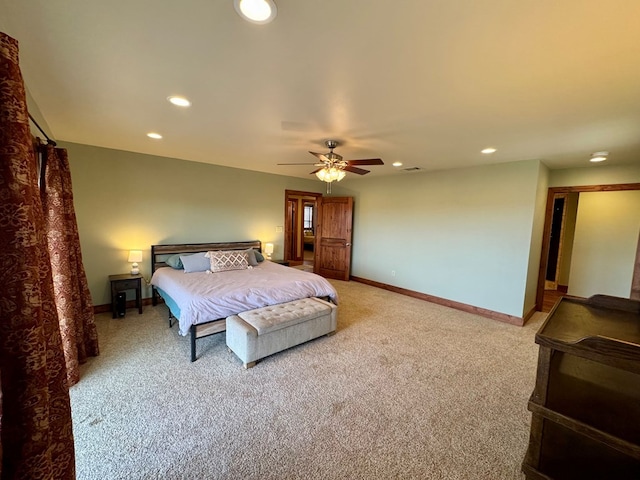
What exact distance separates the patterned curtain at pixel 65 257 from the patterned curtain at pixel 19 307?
1.68 metres

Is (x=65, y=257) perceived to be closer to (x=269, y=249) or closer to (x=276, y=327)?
(x=276, y=327)

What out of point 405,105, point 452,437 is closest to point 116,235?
point 405,105

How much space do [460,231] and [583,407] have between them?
3.79 metres

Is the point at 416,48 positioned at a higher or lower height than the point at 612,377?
higher

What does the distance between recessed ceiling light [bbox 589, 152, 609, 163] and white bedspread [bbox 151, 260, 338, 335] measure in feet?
12.8

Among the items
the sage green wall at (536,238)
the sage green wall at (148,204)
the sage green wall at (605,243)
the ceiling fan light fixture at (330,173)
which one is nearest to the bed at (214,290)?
the sage green wall at (148,204)

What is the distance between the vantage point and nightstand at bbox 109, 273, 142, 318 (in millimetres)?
3818

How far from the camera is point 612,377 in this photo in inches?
49.8

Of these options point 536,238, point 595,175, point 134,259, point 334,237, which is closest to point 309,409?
point 134,259

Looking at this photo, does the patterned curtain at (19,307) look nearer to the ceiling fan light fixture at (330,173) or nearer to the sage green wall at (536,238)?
the ceiling fan light fixture at (330,173)

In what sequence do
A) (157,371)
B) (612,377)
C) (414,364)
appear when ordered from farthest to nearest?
(414,364) → (157,371) → (612,377)

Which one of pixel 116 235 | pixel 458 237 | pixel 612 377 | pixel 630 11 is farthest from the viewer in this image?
pixel 458 237

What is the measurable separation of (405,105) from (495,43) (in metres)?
0.80

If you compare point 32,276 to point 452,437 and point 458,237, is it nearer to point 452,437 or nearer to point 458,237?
point 452,437
